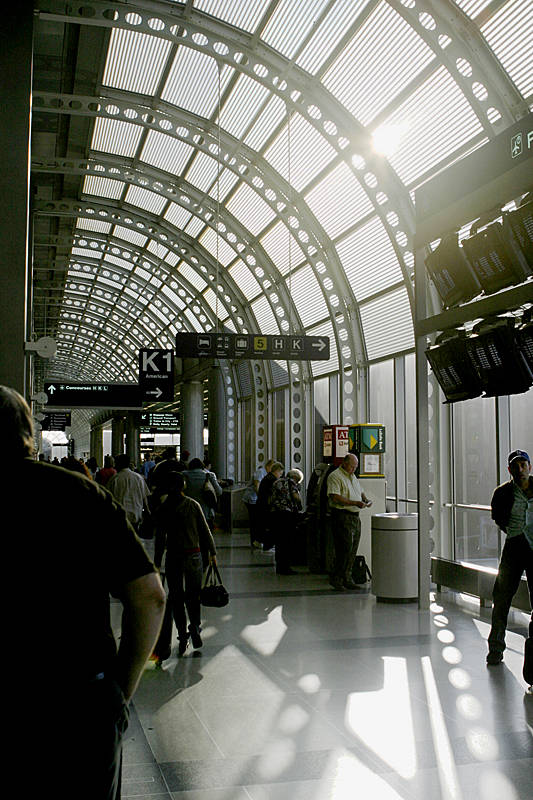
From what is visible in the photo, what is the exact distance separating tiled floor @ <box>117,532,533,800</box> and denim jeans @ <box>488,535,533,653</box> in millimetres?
317

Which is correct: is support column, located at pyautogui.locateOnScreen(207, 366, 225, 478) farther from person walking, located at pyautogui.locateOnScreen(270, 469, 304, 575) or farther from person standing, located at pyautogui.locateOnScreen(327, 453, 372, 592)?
person standing, located at pyautogui.locateOnScreen(327, 453, 372, 592)

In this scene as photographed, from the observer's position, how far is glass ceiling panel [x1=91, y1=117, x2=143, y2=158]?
19.7 m

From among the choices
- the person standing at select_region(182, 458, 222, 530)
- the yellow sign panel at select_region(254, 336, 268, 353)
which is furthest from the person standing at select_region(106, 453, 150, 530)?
the yellow sign panel at select_region(254, 336, 268, 353)

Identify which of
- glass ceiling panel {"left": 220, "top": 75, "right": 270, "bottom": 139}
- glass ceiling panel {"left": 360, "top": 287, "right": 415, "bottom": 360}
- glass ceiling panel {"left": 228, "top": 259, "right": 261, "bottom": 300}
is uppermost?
glass ceiling panel {"left": 220, "top": 75, "right": 270, "bottom": 139}

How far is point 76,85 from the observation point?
1627 centimetres

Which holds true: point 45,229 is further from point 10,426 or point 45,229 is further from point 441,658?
point 10,426

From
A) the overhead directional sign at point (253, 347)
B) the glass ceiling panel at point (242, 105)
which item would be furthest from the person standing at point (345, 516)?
the glass ceiling panel at point (242, 105)

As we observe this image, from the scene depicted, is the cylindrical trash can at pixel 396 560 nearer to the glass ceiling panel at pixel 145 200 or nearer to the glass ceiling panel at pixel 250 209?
the glass ceiling panel at pixel 250 209

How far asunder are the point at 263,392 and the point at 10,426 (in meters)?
25.2

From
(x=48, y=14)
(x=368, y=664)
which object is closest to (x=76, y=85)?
(x=48, y=14)

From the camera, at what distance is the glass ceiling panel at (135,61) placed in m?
15.4

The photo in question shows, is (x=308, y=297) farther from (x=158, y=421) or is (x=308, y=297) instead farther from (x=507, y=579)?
(x=158, y=421)

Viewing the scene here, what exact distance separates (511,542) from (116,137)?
16378mm

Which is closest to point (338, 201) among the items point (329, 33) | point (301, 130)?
point (301, 130)
